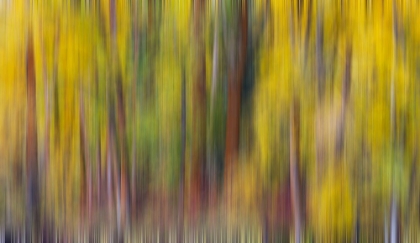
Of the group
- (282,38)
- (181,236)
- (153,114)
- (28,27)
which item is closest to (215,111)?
(153,114)

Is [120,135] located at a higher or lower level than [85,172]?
higher

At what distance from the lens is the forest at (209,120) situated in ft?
5.16

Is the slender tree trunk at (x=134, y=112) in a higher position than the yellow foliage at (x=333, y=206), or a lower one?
higher

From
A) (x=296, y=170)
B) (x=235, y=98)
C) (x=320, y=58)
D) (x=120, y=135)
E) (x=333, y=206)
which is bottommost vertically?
(x=333, y=206)

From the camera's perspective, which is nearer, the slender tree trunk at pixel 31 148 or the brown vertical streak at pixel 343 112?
the brown vertical streak at pixel 343 112

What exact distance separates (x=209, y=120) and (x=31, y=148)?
578 mm

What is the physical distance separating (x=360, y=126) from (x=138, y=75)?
2.25ft

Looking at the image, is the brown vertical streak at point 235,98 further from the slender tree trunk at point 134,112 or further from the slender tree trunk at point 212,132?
the slender tree trunk at point 134,112

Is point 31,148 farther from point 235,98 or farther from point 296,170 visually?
point 296,170

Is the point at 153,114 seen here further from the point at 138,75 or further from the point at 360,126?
the point at 360,126

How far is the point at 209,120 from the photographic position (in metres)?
1.67

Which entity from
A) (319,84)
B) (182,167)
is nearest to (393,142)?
(319,84)

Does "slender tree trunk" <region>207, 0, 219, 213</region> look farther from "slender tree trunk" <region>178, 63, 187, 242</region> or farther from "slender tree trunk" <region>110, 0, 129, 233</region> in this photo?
"slender tree trunk" <region>110, 0, 129, 233</region>

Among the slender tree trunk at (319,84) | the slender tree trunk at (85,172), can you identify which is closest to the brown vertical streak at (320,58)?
the slender tree trunk at (319,84)
